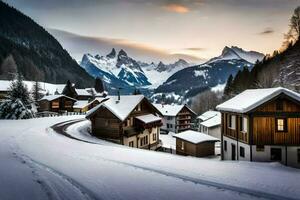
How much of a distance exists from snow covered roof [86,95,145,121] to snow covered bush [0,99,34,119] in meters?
20.9

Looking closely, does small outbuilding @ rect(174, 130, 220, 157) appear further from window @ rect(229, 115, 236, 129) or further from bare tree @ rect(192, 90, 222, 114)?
bare tree @ rect(192, 90, 222, 114)

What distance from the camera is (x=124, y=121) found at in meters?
38.4

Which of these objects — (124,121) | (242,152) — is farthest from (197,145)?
(242,152)

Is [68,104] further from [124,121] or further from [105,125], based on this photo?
[124,121]

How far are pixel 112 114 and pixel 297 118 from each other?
23.1 metres

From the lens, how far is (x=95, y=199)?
11766 millimetres

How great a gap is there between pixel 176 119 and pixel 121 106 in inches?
2316

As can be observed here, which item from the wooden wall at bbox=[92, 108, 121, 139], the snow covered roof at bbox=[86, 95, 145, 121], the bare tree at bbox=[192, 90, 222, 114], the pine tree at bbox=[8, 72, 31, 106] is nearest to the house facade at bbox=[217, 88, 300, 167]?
the snow covered roof at bbox=[86, 95, 145, 121]

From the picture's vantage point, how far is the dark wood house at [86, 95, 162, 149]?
38.6 metres

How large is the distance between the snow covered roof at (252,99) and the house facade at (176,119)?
64520 mm

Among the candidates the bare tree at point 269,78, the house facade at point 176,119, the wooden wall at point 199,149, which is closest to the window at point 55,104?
the house facade at point 176,119

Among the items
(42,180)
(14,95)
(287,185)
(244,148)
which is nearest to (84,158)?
(42,180)

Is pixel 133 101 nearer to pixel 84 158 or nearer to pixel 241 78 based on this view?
pixel 84 158

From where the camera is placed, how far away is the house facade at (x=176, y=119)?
98000 mm
